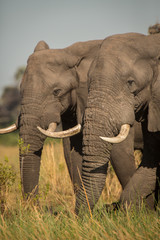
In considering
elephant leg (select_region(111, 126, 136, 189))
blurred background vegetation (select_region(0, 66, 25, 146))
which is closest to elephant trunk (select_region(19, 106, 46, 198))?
elephant leg (select_region(111, 126, 136, 189))

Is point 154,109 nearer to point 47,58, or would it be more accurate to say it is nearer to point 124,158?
point 124,158

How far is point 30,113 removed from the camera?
5641mm

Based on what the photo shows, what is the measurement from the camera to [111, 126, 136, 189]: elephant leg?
5.65 meters

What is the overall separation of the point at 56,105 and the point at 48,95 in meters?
0.18

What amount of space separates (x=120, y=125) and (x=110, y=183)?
3.60 metres

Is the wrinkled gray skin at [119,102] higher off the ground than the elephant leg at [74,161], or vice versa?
the wrinkled gray skin at [119,102]

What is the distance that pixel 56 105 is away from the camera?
19.3 feet

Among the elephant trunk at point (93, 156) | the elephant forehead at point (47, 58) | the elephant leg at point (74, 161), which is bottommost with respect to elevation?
the elephant leg at point (74, 161)

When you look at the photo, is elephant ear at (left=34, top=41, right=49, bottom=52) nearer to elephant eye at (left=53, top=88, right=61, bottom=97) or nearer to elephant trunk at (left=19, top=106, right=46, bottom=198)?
elephant eye at (left=53, top=88, right=61, bottom=97)

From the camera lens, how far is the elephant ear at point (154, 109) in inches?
165

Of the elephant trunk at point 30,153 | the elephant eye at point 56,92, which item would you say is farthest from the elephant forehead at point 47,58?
the elephant trunk at point 30,153

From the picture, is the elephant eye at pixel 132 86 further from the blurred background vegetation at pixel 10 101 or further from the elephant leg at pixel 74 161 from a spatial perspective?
the blurred background vegetation at pixel 10 101

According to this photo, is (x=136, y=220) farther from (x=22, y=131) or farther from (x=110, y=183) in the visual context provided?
(x=110, y=183)

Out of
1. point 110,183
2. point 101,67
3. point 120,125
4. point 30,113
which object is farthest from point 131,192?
point 110,183
